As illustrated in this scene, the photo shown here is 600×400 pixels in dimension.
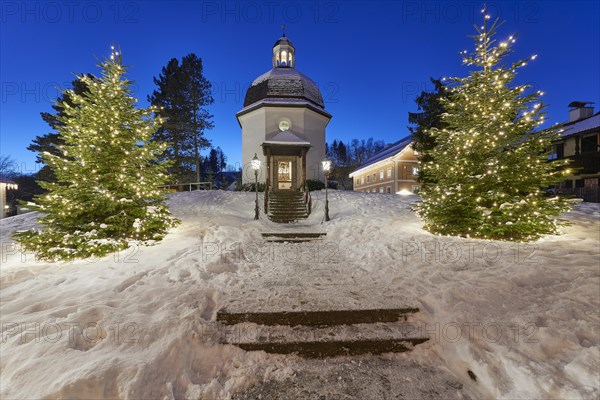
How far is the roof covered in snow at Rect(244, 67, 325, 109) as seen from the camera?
2053cm

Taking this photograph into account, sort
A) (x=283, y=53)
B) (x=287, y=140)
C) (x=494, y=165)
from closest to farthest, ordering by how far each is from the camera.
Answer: (x=494, y=165) < (x=287, y=140) < (x=283, y=53)

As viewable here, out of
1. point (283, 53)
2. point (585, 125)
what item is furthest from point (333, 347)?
point (585, 125)

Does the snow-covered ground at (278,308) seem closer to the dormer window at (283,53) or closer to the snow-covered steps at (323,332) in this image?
the snow-covered steps at (323,332)

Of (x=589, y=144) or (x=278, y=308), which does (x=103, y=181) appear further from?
(x=589, y=144)

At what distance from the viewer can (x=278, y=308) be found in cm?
423

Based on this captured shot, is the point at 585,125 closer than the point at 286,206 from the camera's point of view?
No

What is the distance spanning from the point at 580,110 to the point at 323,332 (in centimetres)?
3714

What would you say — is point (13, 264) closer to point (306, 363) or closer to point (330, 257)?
point (306, 363)

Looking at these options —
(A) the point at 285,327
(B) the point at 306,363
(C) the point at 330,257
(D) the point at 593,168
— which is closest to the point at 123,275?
(A) the point at 285,327

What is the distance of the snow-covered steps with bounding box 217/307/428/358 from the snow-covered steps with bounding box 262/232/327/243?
5025mm

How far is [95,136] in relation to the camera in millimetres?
7594

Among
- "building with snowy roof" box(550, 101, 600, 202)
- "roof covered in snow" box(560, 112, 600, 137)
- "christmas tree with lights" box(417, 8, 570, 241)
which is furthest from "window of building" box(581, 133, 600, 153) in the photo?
"christmas tree with lights" box(417, 8, 570, 241)

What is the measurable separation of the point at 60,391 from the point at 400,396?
379cm

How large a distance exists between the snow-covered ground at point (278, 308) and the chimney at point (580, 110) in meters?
27.5
